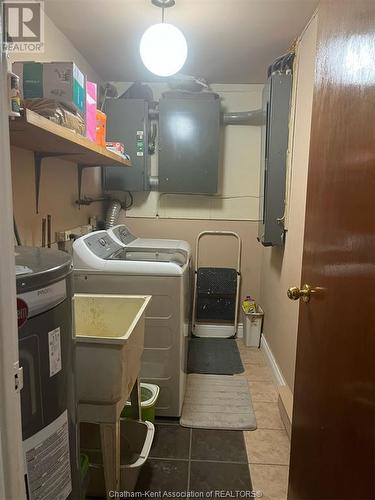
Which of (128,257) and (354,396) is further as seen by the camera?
(128,257)

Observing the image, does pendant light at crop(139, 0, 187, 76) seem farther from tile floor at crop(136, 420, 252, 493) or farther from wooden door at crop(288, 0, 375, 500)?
tile floor at crop(136, 420, 252, 493)

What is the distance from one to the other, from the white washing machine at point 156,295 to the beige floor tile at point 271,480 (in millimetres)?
601

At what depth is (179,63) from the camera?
6.74 ft

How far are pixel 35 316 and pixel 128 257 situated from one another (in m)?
1.74

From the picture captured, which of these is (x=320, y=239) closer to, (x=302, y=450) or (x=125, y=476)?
(x=302, y=450)

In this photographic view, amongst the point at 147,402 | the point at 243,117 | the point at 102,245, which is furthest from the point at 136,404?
the point at 243,117

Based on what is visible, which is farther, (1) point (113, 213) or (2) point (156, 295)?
(1) point (113, 213)

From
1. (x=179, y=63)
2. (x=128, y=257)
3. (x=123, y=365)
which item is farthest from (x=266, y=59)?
(x=123, y=365)

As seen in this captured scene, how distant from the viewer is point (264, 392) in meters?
2.57

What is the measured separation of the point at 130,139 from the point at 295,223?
1.68 metres

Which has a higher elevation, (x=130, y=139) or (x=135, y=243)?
(x=130, y=139)

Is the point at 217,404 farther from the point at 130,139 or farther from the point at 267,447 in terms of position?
the point at 130,139

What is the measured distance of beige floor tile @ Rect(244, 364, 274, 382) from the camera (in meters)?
2.76

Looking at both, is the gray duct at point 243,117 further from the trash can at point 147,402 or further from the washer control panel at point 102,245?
the trash can at point 147,402
